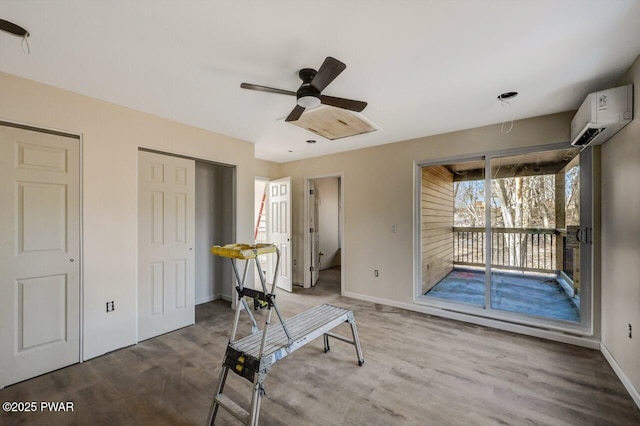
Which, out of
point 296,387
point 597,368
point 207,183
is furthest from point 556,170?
point 207,183

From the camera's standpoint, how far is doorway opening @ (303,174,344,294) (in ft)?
16.9

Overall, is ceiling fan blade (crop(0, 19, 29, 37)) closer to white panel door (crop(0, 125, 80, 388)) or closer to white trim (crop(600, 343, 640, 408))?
white panel door (crop(0, 125, 80, 388))

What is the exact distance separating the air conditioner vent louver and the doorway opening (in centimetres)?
307

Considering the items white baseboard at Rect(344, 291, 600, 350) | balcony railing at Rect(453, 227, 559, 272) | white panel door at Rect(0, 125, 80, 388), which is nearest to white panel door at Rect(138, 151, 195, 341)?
white panel door at Rect(0, 125, 80, 388)

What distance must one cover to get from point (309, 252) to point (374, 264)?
1.38 m

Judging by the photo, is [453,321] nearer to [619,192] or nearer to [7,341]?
[619,192]

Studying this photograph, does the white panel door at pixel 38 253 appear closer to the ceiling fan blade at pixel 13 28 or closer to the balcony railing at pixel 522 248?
the ceiling fan blade at pixel 13 28

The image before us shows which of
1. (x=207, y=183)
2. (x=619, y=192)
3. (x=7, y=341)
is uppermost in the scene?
(x=207, y=183)

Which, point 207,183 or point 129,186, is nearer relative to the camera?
point 129,186

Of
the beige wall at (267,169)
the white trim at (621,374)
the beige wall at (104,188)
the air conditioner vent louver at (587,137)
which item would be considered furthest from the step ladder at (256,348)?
the beige wall at (267,169)

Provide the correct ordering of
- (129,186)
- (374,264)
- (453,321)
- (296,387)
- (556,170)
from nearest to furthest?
(296,387) < (129,186) < (556,170) < (453,321) < (374,264)

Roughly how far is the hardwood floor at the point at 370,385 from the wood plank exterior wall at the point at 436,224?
50.4 inches

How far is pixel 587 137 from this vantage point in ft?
8.28

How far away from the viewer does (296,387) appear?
2.14 m
